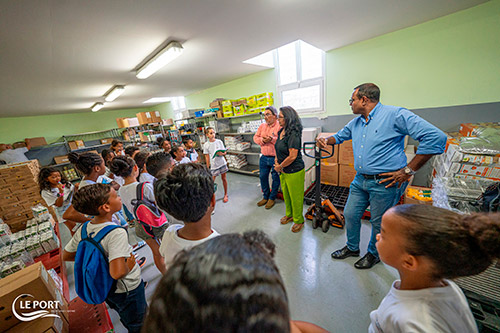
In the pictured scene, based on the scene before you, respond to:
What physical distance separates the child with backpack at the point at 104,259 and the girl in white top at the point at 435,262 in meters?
1.39

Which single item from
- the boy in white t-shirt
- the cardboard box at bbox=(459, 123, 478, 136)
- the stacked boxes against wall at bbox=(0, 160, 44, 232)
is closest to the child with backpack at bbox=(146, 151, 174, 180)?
the boy in white t-shirt

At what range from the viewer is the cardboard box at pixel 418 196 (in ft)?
7.25

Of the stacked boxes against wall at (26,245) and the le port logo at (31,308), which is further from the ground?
the le port logo at (31,308)

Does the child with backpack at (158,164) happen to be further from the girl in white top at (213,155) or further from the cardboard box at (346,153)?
the cardboard box at (346,153)

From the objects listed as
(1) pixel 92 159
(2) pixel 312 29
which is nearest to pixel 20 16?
(1) pixel 92 159

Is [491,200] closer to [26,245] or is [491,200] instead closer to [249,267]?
[249,267]

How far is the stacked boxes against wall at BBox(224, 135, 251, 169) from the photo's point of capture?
487 cm

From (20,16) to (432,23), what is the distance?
463 centimetres

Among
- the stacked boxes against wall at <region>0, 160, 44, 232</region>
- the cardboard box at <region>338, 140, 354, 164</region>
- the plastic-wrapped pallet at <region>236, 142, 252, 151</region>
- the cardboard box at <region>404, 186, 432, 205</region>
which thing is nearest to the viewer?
the cardboard box at <region>404, 186, 432, 205</region>

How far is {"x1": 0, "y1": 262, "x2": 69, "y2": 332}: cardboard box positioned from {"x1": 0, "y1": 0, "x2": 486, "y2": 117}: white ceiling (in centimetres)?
202

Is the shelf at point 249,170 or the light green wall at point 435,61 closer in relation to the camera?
the light green wall at point 435,61

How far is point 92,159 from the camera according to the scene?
6.24 feet

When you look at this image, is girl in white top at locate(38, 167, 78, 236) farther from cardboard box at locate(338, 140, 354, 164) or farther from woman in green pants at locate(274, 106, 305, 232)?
cardboard box at locate(338, 140, 354, 164)

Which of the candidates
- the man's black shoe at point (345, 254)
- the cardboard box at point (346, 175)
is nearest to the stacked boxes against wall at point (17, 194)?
the man's black shoe at point (345, 254)
